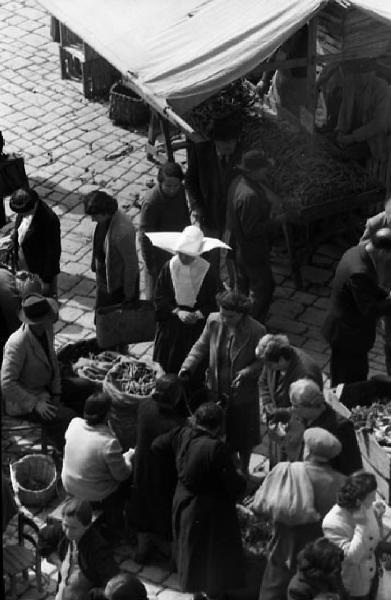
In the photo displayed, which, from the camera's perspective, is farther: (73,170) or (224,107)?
(73,170)

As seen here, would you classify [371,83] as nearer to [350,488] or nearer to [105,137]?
[105,137]

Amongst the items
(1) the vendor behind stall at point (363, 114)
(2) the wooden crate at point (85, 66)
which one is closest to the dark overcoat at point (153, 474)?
(1) the vendor behind stall at point (363, 114)

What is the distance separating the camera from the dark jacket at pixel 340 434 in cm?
916

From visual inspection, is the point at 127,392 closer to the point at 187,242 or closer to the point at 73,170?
the point at 187,242

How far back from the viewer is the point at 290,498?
28.4 feet

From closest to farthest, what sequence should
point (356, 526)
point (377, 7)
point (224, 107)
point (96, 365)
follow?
point (356, 526) < point (96, 365) < point (377, 7) < point (224, 107)

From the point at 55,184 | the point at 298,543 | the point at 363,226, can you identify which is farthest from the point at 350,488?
the point at 55,184

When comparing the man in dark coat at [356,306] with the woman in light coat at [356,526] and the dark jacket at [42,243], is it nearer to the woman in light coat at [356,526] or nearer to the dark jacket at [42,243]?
the woman in light coat at [356,526]

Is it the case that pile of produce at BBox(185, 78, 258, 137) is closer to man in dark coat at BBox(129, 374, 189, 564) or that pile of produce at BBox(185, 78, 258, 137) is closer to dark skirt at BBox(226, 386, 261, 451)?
dark skirt at BBox(226, 386, 261, 451)

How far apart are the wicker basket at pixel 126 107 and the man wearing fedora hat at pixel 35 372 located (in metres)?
6.56

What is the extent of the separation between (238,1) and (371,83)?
5.49ft

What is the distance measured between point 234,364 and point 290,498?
177cm

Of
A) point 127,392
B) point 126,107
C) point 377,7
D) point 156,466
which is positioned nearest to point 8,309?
point 127,392

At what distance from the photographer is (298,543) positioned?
8.79m
